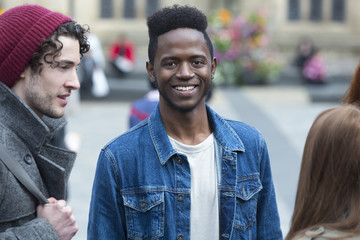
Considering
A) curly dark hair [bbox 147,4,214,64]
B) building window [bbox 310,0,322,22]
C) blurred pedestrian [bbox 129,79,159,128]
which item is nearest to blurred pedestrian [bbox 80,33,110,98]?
blurred pedestrian [bbox 129,79,159,128]

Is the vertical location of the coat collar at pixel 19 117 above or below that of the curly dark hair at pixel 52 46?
below

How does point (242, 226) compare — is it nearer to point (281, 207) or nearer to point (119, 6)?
point (281, 207)

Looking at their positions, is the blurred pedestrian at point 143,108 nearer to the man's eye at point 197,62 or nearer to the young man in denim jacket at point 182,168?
the young man in denim jacket at point 182,168

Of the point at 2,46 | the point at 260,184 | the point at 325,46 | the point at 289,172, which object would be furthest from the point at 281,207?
the point at 325,46

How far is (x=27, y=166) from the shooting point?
2.54 meters

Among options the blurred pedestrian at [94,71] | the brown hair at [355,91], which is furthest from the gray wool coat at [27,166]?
the blurred pedestrian at [94,71]

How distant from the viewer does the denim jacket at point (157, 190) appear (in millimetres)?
2723

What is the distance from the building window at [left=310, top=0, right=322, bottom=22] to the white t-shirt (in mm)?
29890

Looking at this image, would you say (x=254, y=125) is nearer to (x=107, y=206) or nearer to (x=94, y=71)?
(x=94, y=71)

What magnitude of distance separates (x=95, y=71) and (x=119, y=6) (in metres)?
15.4

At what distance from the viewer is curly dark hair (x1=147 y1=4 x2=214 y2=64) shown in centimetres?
281

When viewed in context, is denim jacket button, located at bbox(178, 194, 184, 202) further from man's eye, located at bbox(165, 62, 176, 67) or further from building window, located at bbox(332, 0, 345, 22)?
building window, located at bbox(332, 0, 345, 22)

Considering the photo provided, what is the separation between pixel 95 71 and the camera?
16.8 metres

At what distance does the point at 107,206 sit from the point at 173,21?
766mm
